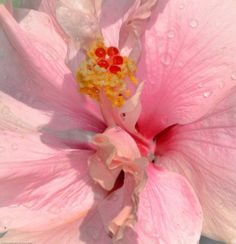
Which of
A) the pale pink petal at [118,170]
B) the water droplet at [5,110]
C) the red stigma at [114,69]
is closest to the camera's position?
the pale pink petal at [118,170]

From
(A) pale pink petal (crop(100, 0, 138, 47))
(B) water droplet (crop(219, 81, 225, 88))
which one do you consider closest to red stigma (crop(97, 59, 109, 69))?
(A) pale pink petal (crop(100, 0, 138, 47))

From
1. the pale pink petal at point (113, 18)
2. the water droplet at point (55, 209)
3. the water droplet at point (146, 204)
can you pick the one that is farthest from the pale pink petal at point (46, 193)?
the pale pink petal at point (113, 18)

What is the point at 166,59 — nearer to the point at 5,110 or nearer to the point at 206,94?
the point at 206,94

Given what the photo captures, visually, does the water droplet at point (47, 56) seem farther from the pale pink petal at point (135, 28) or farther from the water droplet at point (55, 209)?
the water droplet at point (55, 209)

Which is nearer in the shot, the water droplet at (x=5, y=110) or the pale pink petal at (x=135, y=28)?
the pale pink petal at (x=135, y=28)

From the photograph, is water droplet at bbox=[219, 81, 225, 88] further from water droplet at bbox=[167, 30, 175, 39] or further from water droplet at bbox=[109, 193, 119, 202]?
water droplet at bbox=[109, 193, 119, 202]
